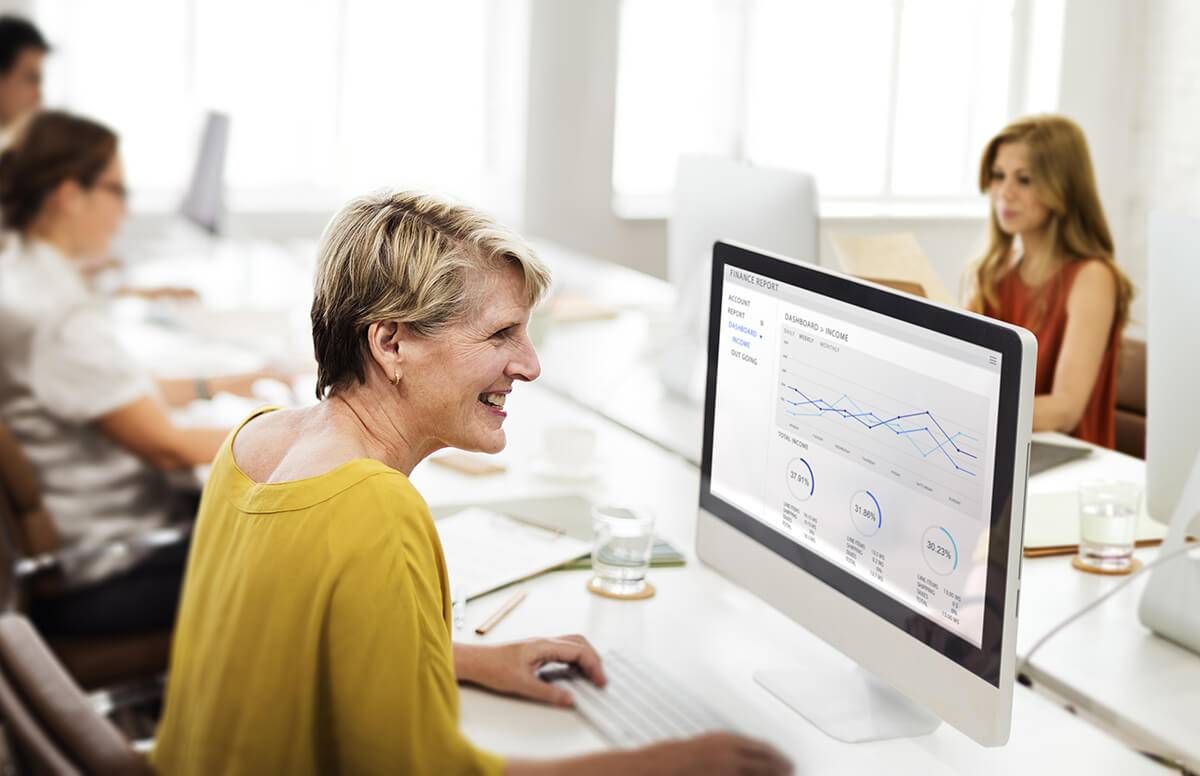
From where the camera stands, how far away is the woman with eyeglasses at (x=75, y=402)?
242 centimetres

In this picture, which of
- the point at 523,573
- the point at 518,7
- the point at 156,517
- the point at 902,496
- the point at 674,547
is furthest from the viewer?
the point at 518,7

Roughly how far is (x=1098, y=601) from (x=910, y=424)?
62 cm

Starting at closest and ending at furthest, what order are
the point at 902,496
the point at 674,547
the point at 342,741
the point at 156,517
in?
→ the point at 342,741, the point at 902,496, the point at 674,547, the point at 156,517

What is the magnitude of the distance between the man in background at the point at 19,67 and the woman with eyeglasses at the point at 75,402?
55.2 inches

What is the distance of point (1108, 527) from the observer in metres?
1.85

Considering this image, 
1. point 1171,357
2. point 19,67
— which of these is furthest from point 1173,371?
point 19,67

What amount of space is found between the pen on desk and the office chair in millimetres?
913

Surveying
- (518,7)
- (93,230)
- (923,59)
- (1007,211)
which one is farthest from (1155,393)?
(923,59)

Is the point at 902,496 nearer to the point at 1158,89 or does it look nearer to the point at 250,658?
the point at 250,658

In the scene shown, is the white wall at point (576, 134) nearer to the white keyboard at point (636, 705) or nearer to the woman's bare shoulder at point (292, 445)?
the white keyboard at point (636, 705)

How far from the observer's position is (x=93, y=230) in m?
2.64

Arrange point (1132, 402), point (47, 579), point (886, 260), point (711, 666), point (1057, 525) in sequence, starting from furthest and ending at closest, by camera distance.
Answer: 1. point (1132, 402)
2. point (886, 260)
3. point (47, 579)
4. point (1057, 525)
5. point (711, 666)

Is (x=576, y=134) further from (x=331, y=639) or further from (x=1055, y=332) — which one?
(x=331, y=639)

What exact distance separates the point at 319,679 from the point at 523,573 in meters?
0.63
